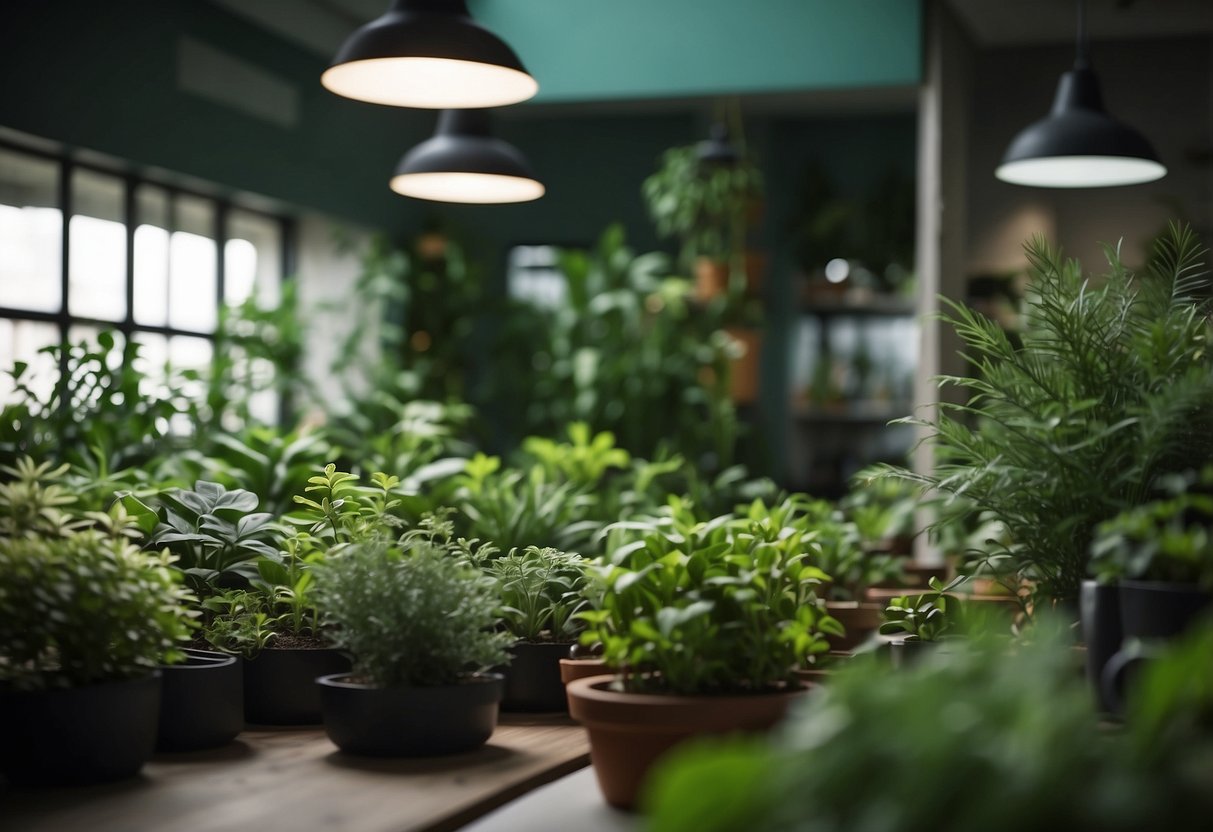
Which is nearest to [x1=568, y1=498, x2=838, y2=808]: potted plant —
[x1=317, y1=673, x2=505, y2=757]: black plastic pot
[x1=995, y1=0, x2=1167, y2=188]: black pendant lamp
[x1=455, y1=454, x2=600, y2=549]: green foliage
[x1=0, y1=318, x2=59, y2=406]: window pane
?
[x1=317, y1=673, x2=505, y2=757]: black plastic pot

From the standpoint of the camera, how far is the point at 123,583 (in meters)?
1.48

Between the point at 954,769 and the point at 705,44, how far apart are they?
522 cm

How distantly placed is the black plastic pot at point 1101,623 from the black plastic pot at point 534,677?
795 millimetres

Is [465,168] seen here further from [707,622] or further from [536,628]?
[707,622]

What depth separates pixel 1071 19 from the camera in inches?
219

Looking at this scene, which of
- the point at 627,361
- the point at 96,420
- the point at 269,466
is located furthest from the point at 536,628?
the point at 627,361

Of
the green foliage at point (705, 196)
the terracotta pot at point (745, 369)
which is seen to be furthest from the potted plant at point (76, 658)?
the terracotta pot at point (745, 369)

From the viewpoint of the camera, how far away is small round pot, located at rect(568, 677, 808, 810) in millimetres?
1315

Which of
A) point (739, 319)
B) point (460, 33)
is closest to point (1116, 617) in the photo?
point (460, 33)

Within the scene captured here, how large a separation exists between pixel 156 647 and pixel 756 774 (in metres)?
0.99

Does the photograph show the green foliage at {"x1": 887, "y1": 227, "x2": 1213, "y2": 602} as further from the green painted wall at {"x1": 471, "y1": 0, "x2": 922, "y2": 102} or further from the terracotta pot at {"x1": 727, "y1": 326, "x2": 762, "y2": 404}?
the terracotta pot at {"x1": 727, "y1": 326, "x2": 762, "y2": 404}

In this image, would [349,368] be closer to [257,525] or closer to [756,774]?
[257,525]

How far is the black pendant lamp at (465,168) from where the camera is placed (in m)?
3.61

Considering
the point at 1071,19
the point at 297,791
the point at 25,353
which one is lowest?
the point at 297,791
